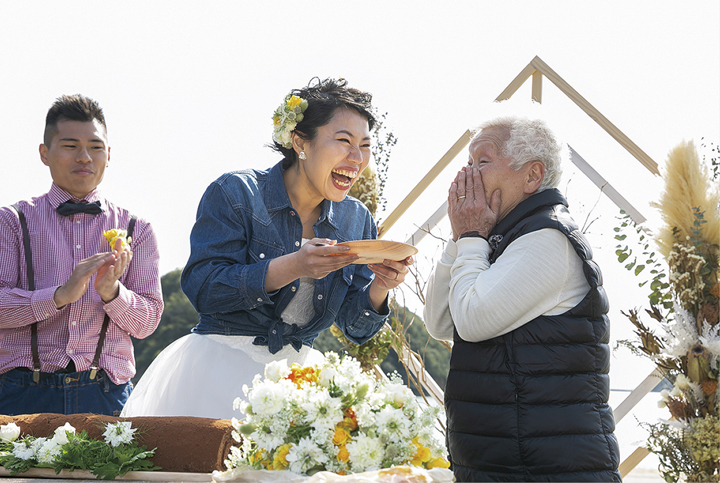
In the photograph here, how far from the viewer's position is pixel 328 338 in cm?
2247

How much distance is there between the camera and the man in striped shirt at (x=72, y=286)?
3201mm

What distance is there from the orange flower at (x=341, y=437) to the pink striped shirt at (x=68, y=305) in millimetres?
2001

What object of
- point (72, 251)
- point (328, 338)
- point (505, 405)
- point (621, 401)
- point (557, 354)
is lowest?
point (328, 338)

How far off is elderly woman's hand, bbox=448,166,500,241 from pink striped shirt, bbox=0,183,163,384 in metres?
1.79

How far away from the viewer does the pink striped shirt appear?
325 centimetres

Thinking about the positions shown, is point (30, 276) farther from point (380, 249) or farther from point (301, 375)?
point (301, 375)

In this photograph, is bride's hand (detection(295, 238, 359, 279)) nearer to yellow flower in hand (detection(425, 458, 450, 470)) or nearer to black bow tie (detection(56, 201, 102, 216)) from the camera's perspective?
yellow flower in hand (detection(425, 458, 450, 470))

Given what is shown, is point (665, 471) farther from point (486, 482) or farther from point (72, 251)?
point (72, 251)

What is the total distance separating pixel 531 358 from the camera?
219 cm

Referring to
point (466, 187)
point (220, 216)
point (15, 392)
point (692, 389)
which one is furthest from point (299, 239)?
point (692, 389)

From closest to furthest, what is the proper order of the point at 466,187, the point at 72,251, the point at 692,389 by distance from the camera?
the point at 466,187
the point at 72,251
the point at 692,389

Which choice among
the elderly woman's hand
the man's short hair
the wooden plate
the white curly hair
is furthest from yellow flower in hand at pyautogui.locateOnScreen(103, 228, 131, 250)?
the white curly hair

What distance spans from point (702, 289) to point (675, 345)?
1.66ft

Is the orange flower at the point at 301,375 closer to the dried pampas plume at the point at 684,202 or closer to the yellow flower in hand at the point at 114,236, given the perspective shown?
the yellow flower in hand at the point at 114,236
